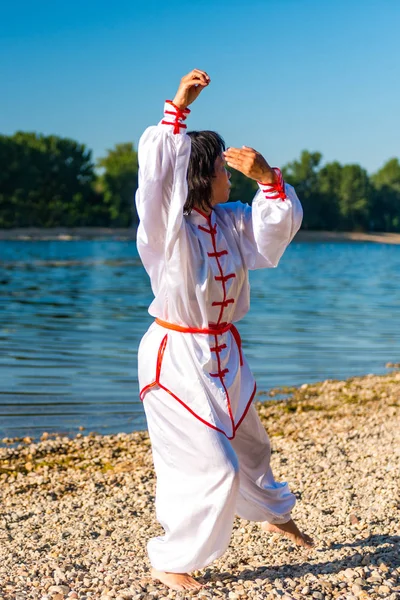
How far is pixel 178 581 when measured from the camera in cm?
381

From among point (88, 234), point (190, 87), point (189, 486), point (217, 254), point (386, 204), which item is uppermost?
point (386, 204)

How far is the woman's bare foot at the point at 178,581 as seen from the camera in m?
3.79

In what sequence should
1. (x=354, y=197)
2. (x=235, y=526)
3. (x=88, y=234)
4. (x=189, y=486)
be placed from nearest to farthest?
(x=189, y=486) → (x=235, y=526) → (x=88, y=234) → (x=354, y=197)

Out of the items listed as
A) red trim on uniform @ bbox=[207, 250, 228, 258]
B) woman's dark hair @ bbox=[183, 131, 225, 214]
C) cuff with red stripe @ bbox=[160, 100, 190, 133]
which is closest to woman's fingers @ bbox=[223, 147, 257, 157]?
woman's dark hair @ bbox=[183, 131, 225, 214]

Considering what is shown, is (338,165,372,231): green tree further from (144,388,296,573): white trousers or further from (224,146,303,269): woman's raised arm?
(144,388,296,573): white trousers

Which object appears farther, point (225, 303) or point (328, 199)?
point (328, 199)

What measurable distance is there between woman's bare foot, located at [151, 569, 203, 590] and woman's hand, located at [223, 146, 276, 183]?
185 cm

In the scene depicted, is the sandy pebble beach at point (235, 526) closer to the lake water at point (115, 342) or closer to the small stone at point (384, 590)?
the small stone at point (384, 590)

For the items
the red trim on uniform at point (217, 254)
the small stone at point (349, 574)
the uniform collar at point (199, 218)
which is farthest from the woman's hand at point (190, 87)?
the small stone at point (349, 574)

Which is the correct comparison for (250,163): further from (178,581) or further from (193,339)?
(178,581)

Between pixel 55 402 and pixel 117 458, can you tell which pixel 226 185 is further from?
pixel 55 402

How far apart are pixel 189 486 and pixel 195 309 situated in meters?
0.79

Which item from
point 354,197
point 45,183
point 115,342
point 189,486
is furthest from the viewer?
point 354,197

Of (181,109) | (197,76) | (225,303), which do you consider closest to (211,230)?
(225,303)
